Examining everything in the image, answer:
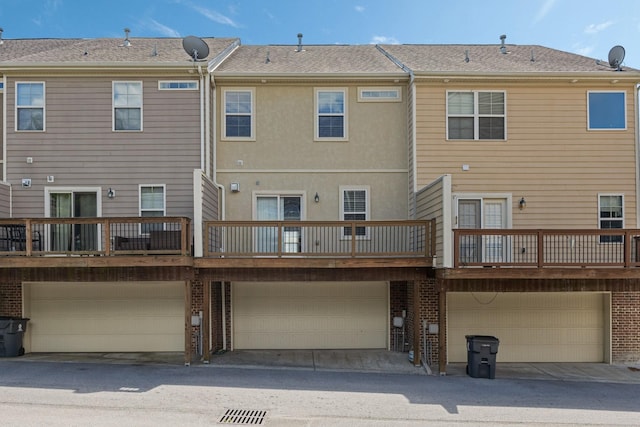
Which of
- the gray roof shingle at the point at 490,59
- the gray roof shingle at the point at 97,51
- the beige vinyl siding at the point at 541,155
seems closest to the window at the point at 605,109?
the beige vinyl siding at the point at 541,155

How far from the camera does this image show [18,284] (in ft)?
34.7

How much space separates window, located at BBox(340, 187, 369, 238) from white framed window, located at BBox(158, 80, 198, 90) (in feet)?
15.1

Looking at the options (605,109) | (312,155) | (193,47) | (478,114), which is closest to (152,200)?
(193,47)

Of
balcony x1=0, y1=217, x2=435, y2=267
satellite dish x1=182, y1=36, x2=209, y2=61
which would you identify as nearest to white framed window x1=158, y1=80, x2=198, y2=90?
satellite dish x1=182, y1=36, x2=209, y2=61

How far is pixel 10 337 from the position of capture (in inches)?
393

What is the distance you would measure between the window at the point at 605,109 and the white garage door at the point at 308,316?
6.81 m

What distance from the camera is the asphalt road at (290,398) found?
648 centimetres

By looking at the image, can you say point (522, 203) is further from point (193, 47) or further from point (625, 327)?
point (193, 47)

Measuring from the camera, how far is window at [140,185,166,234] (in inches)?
411

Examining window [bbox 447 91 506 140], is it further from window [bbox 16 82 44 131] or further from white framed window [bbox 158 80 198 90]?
window [bbox 16 82 44 131]

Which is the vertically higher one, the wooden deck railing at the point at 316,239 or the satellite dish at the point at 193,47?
the satellite dish at the point at 193,47

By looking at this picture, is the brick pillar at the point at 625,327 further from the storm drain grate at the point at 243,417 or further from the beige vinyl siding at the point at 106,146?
the beige vinyl siding at the point at 106,146

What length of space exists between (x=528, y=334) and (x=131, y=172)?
10.8m

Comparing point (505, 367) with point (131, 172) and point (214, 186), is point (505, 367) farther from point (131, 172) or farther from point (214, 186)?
point (131, 172)
